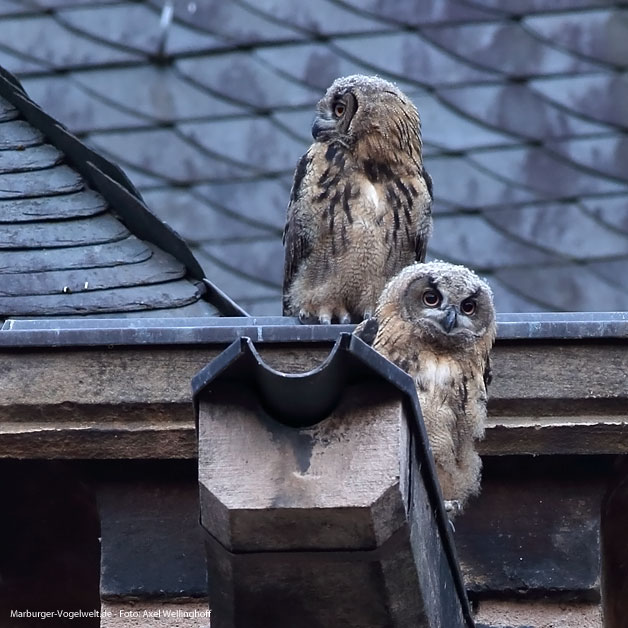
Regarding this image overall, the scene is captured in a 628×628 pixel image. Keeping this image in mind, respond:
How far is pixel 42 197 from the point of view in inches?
196

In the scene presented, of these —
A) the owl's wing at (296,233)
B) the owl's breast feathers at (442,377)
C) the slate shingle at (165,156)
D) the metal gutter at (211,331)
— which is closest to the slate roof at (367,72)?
the slate shingle at (165,156)

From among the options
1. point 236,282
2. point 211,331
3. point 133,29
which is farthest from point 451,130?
point 211,331

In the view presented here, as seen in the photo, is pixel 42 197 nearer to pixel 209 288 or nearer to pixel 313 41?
pixel 209 288

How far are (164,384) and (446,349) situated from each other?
93 centimetres

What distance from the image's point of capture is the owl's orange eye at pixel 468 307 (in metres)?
4.88

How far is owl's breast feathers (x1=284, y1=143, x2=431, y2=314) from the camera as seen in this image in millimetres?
5828

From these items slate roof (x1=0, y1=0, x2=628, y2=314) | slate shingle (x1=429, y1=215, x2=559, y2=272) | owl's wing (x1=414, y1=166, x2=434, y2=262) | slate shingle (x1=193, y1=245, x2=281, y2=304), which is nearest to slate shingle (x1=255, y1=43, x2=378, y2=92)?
slate roof (x1=0, y1=0, x2=628, y2=314)

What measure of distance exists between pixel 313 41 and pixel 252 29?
268 mm

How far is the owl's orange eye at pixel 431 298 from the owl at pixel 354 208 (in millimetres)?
819

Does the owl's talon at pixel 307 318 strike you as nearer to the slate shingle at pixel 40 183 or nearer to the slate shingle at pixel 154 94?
the slate shingle at pixel 40 183

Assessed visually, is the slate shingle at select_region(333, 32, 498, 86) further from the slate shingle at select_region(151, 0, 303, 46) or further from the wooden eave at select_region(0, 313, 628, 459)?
the wooden eave at select_region(0, 313, 628, 459)

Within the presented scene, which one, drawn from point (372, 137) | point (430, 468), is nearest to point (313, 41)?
point (372, 137)

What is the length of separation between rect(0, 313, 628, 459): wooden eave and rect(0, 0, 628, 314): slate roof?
3.91 meters

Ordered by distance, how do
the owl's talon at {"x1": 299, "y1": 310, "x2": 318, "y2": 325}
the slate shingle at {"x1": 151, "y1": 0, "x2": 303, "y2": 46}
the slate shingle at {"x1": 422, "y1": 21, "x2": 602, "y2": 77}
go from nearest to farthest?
the owl's talon at {"x1": 299, "y1": 310, "x2": 318, "y2": 325}
the slate shingle at {"x1": 422, "y1": 21, "x2": 602, "y2": 77}
the slate shingle at {"x1": 151, "y1": 0, "x2": 303, "y2": 46}
